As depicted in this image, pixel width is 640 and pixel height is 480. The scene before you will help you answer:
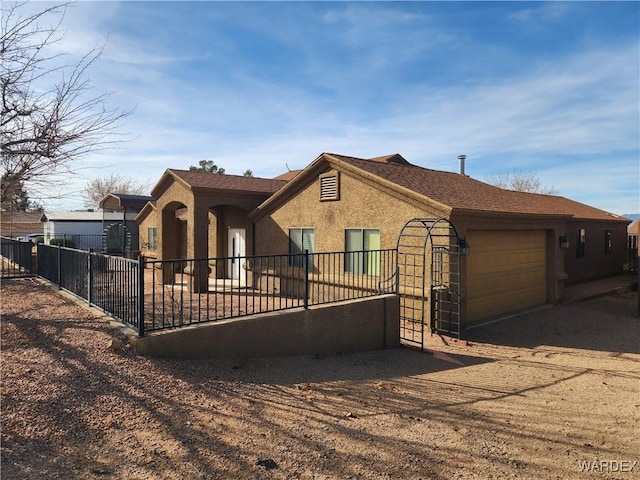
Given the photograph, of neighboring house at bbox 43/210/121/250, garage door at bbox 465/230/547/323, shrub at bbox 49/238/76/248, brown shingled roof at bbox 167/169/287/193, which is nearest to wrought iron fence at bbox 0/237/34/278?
brown shingled roof at bbox 167/169/287/193

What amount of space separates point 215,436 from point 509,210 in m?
9.91

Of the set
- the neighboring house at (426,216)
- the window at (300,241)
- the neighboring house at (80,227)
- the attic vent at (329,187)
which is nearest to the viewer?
the neighboring house at (426,216)

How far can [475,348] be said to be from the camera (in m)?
9.09

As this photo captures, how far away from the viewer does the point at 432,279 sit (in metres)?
9.77

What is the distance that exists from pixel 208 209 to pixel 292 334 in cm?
843

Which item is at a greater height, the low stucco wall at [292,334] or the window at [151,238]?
the window at [151,238]

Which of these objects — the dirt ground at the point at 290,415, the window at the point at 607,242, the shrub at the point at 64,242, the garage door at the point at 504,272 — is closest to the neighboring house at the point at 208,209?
the dirt ground at the point at 290,415

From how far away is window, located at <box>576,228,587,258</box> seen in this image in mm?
18641

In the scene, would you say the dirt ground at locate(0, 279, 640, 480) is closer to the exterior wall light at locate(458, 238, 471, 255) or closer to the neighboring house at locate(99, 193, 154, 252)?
the exterior wall light at locate(458, 238, 471, 255)

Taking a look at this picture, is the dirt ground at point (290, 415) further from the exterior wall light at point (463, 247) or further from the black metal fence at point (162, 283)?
the exterior wall light at point (463, 247)

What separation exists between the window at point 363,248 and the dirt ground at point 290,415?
12.0 ft

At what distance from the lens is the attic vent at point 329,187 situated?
12.1m

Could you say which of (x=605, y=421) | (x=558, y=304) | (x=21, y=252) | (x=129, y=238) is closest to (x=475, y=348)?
(x=605, y=421)

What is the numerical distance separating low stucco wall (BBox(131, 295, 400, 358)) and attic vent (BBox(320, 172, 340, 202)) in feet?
13.4
